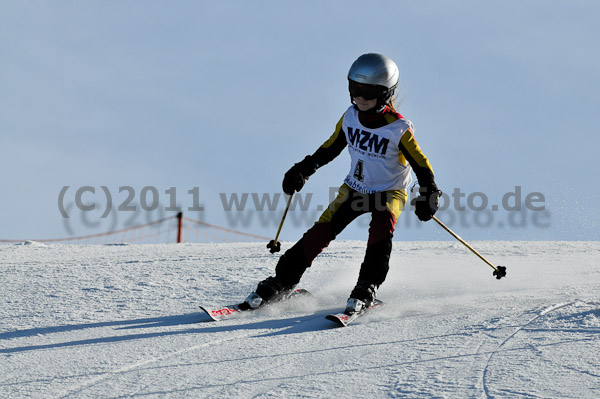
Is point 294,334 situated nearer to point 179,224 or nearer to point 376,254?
point 376,254

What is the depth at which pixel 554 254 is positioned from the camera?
7133 millimetres

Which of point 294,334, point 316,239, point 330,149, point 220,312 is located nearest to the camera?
point 294,334

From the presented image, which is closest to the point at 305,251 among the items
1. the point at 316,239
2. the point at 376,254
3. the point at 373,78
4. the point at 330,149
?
the point at 316,239

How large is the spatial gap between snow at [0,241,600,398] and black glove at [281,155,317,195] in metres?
0.80

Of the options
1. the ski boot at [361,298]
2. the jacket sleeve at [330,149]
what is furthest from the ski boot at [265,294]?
the jacket sleeve at [330,149]

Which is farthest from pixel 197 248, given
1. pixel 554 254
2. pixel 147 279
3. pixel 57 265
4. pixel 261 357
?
pixel 261 357

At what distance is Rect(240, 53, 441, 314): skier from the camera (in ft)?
13.4

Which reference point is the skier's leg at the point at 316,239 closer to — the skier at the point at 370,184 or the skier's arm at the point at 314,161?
the skier at the point at 370,184

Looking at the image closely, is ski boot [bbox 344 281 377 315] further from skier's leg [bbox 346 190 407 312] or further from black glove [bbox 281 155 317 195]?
black glove [bbox 281 155 317 195]

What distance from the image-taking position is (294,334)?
3512 millimetres

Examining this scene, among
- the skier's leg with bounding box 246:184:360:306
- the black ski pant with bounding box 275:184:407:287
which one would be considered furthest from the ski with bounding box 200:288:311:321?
the black ski pant with bounding box 275:184:407:287

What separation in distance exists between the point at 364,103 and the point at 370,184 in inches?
21.3

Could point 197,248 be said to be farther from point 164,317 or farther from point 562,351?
point 562,351

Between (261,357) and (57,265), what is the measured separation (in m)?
3.62
